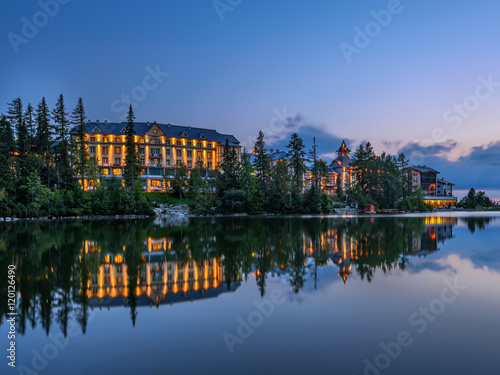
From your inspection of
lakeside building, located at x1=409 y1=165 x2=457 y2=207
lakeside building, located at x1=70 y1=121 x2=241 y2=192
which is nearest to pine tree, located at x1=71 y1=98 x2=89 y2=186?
lakeside building, located at x1=70 y1=121 x2=241 y2=192

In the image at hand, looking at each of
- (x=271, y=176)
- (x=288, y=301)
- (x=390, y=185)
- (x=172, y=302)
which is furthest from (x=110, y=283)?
(x=390, y=185)

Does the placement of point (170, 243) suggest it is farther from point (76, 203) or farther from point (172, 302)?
point (76, 203)

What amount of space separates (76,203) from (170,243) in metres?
34.2

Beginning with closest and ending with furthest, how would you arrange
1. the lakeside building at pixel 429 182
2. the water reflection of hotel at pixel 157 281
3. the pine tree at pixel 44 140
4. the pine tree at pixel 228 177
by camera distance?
the water reflection of hotel at pixel 157 281 → the pine tree at pixel 44 140 → the pine tree at pixel 228 177 → the lakeside building at pixel 429 182

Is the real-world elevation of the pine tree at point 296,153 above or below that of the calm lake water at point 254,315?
above

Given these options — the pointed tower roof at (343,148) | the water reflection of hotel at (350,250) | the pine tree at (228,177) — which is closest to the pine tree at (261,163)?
the pine tree at (228,177)

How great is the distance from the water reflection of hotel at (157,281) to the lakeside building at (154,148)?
60.4 m

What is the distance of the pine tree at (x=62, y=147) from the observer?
173 feet

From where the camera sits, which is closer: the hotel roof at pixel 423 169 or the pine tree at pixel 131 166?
the pine tree at pixel 131 166

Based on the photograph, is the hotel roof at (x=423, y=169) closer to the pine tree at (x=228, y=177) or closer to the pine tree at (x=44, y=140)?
the pine tree at (x=228, y=177)

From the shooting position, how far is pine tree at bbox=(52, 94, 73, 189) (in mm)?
52625

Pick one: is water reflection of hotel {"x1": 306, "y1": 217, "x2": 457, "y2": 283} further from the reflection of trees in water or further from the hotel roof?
the hotel roof

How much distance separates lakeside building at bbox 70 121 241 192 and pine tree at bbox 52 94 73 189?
1496 cm

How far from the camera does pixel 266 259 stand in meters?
13.9
